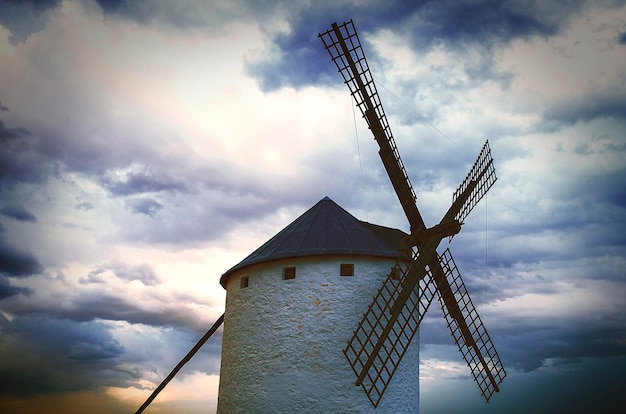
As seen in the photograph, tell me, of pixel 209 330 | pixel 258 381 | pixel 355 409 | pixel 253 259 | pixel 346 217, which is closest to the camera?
pixel 355 409

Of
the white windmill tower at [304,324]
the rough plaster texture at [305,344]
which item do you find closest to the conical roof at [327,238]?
the white windmill tower at [304,324]

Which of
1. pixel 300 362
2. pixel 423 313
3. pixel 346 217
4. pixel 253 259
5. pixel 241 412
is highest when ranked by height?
pixel 346 217

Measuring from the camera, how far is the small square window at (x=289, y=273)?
46.1ft

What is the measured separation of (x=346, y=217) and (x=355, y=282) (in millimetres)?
2828

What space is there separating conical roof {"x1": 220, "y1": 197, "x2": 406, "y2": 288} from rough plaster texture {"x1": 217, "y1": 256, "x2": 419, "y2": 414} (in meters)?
0.23

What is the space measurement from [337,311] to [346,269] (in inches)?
43.3

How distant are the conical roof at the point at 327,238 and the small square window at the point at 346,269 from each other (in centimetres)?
38

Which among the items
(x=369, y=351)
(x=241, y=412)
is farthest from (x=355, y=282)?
(x=241, y=412)

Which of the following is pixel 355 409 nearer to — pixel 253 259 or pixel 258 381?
pixel 258 381

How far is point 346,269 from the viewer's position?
1389cm

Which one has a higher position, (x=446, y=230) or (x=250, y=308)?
(x=446, y=230)

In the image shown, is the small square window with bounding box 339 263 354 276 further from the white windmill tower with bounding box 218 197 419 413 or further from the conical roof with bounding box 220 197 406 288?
the conical roof with bounding box 220 197 406 288

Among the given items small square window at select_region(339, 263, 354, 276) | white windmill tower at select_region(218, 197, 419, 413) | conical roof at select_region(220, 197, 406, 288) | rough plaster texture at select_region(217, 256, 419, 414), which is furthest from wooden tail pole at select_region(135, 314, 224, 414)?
small square window at select_region(339, 263, 354, 276)

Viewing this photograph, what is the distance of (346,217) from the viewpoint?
52.8 feet
